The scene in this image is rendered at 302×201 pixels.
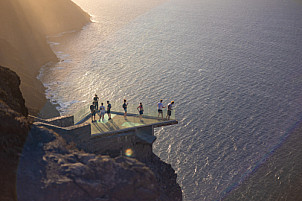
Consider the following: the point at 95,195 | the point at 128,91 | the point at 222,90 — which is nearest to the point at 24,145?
the point at 95,195

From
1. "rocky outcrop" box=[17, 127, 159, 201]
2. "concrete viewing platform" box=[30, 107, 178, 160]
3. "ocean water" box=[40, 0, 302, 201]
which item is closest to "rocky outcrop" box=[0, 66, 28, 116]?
"concrete viewing platform" box=[30, 107, 178, 160]

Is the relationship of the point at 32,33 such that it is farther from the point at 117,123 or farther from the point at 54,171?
the point at 54,171

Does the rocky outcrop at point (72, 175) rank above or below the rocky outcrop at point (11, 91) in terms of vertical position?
below

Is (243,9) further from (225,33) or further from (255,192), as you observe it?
(255,192)

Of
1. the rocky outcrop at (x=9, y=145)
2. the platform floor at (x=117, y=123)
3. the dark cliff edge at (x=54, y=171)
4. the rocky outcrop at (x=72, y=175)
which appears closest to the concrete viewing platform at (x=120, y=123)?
the platform floor at (x=117, y=123)

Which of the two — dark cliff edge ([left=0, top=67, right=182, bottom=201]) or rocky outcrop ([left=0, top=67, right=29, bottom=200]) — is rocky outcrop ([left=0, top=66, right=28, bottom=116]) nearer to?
rocky outcrop ([left=0, top=67, right=29, bottom=200])

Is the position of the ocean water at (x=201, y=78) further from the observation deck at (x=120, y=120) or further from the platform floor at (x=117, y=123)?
the platform floor at (x=117, y=123)

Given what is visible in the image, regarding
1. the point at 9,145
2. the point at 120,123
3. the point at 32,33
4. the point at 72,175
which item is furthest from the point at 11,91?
the point at 32,33

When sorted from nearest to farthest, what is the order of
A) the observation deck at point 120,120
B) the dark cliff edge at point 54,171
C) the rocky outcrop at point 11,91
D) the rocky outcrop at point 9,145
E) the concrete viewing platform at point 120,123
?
the rocky outcrop at point 9,145
the dark cliff edge at point 54,171
the rocky outcrop at point 11,91
the concrete viewing platform at point 120,123
the observation deck at point 120,120
